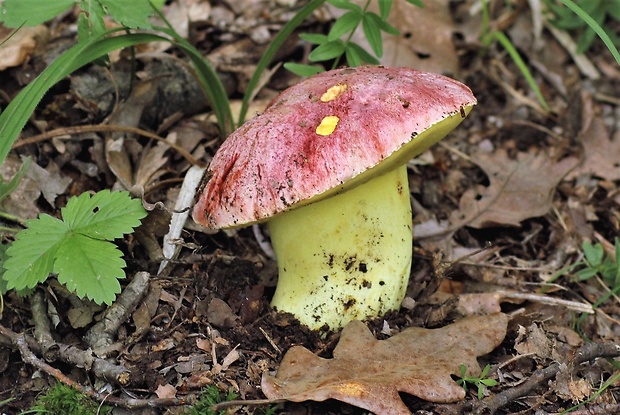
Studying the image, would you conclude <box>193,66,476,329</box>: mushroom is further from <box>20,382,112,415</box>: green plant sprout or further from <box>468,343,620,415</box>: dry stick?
<box>20,382,112,415</box>: green plant sprout

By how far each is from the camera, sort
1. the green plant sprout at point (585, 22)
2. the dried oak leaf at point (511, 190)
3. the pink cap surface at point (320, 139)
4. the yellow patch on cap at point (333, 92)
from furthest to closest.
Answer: the green plant sprout at point (585, 22), the dried oak leaf at point (511, 190), the yellow patch on cap at point (333, 92), the pink cap surface at point (320, 139)

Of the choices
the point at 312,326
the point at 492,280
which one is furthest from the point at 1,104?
the point at 492,280

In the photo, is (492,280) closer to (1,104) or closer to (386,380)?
(386,380)

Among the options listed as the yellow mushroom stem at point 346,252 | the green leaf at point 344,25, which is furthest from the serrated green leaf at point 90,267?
the green leaf at point 344,25

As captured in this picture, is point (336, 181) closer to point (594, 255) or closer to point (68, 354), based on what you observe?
point (68, 354)

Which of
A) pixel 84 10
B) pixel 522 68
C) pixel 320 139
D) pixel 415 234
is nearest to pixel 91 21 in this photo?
pixel 84 10

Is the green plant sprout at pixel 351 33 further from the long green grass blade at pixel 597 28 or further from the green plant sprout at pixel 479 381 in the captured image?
the green plant sprout at pixel 479 381

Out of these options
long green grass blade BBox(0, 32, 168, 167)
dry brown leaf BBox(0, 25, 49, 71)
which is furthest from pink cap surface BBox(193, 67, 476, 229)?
dry brown leaf BBox(0, 25, 49, 71)
